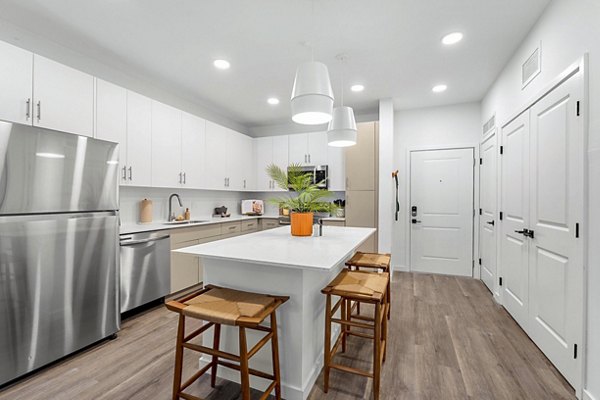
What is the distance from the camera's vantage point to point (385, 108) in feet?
13.9


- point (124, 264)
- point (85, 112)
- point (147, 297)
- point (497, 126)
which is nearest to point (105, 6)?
point (85, 112)

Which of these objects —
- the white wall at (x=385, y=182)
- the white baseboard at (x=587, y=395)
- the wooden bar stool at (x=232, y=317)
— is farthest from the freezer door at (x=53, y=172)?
the white baseboard at (x=587, y=395)

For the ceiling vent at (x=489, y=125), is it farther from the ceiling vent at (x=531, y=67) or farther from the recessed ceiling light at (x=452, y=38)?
the recessed ceiling light at (x=452, y=38)

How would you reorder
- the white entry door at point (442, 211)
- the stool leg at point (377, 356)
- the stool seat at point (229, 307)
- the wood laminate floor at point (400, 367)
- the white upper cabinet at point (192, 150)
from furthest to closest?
the white entry door at point (442, 211) → the white upper cabinet at point (192, 150) → the wood laminate floor at point (400, 367) → the stool leg at point (377, 356) → the stool seat at point (229, 307)

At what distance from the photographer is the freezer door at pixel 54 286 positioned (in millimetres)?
1824

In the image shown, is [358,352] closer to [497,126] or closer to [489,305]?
[489,305]

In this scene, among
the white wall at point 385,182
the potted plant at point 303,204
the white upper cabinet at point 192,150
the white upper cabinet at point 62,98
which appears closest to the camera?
the white upper cabinet at point 62,98

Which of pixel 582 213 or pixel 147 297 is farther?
pixel 147 297

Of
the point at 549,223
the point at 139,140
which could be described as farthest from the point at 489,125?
the point at 139,140

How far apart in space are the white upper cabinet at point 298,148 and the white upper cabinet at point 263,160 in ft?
1.41

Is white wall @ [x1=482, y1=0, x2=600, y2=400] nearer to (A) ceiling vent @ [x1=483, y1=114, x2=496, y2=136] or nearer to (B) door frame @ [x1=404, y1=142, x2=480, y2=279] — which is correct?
(A) ceiling vent @ [x1=483, y1=114, x2=496, y2=136]

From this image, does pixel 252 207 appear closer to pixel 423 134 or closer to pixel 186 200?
pixel 186 200

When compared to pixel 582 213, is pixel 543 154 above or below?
above

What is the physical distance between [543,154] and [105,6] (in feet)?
12.1
